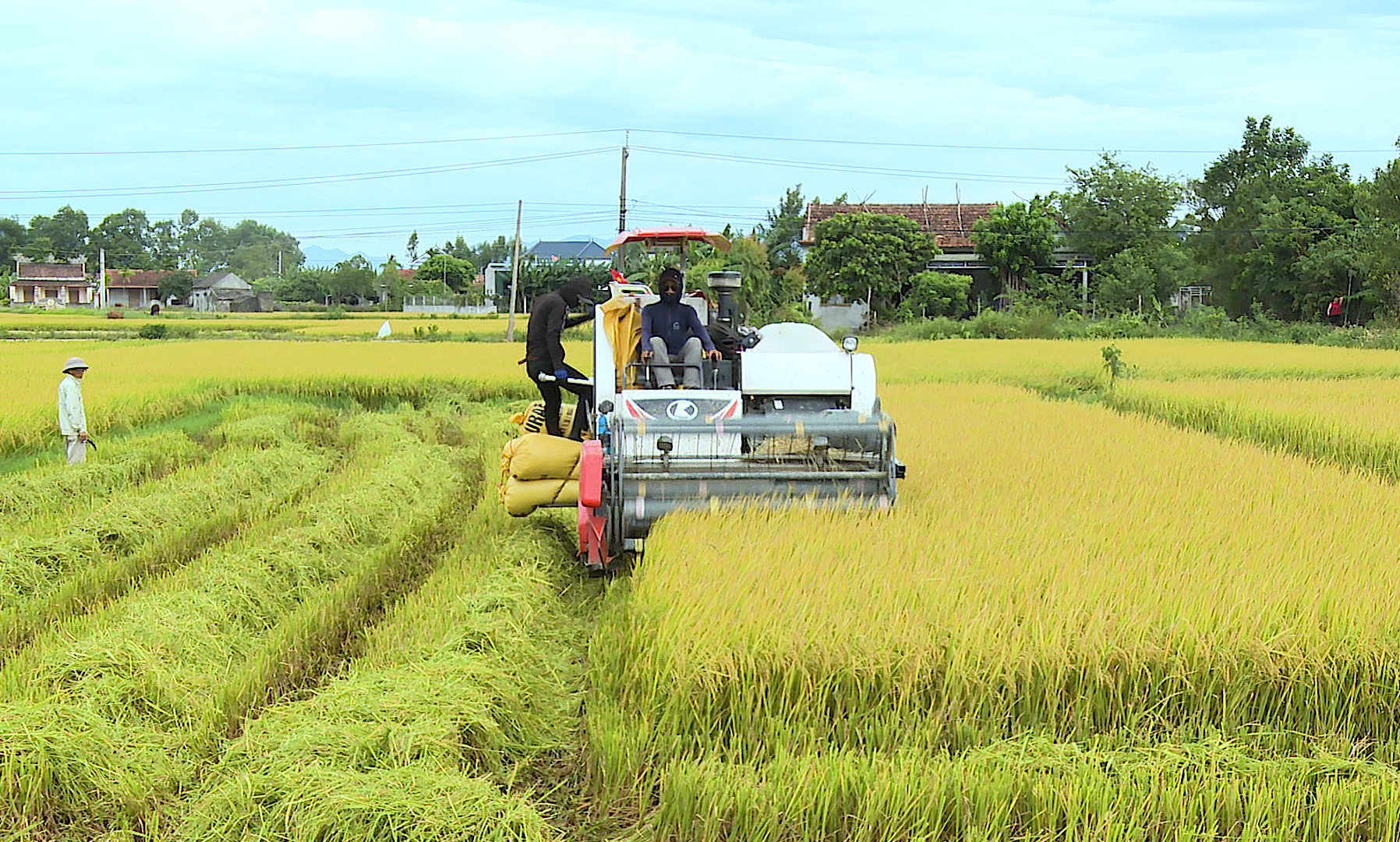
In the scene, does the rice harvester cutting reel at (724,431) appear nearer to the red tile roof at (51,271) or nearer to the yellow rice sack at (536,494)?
the yellow rice sack at (536,494)

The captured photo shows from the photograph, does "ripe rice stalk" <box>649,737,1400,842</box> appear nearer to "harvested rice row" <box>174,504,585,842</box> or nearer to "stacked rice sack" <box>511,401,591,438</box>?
"harvested rice row" <box>174,504,585,842</box>

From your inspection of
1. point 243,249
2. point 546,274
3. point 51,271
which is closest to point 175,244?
point 243,249

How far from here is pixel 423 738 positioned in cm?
417

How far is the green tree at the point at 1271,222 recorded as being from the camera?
34.6 m

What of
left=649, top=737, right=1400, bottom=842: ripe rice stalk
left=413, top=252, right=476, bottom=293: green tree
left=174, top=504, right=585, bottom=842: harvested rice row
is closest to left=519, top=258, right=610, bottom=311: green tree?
left=413, top=252, right=476, bottom=293: green tree

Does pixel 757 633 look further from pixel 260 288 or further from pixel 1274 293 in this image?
pixel 260 288

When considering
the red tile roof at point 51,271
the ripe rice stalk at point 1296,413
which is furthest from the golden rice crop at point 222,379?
the red tile roof at point 51,271

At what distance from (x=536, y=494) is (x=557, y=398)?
5.30 feet

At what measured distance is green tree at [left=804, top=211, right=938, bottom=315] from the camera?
4362 cm

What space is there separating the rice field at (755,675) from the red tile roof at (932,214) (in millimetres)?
44476

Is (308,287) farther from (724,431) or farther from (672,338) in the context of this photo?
(724,431)

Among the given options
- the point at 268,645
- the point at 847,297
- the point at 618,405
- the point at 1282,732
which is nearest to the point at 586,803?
the point at 268,645

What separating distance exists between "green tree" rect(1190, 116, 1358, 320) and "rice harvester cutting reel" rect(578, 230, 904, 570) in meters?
30.7

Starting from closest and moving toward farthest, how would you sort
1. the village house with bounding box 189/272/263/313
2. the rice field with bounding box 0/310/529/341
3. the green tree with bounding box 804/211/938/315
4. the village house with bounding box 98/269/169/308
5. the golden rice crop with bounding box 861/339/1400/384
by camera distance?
the golden rice crop with bounding box 861/339/1400/384 → the rice field with bounding box 0/310/529/341 → the green tree with bounding box 804/211/938/315 → the village house with bounding box 189/272/263/313 → the village house with bounding box 98/269/169/308
